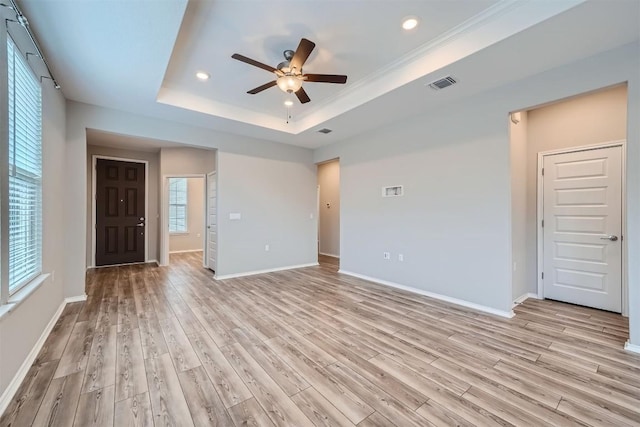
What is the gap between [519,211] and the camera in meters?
3.79

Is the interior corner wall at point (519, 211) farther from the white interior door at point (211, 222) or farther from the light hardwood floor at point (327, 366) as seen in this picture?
the white interior door at point (211, 222)

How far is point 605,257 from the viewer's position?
3.38 m

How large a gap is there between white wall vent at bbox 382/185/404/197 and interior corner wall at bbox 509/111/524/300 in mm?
1552

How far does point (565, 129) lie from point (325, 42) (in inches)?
140

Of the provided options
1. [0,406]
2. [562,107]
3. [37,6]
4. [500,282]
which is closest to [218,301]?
[0,406]

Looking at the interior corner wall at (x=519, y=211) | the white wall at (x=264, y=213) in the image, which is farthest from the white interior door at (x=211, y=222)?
the interior corner wall at (x=519, y=211)

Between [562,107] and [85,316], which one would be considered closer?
[85,316]

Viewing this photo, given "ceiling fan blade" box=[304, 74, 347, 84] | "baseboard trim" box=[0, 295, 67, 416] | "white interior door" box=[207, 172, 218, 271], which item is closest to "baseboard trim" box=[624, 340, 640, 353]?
"ceiling fan blade" box=[304, 74, 347, 84]

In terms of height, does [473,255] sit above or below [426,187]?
below

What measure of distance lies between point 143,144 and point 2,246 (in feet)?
16.5

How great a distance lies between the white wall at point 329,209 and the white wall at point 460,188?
2371 millimetres

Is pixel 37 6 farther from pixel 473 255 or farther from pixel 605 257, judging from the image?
pixel 605 257

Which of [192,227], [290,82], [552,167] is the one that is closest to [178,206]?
[192,227]

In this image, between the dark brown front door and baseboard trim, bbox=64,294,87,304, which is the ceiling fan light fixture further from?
the dark brown front door
